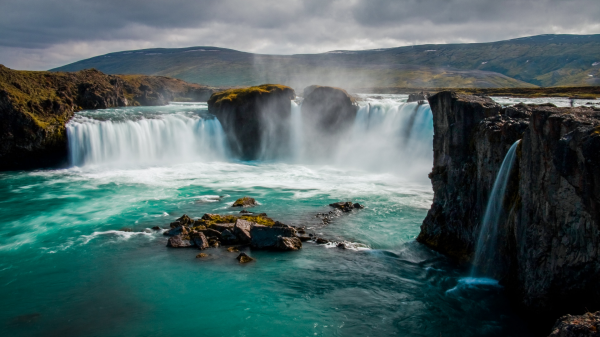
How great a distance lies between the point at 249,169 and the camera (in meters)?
49.5

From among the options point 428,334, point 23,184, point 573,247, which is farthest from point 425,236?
point 23,184

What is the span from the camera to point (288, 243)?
22.8 meters

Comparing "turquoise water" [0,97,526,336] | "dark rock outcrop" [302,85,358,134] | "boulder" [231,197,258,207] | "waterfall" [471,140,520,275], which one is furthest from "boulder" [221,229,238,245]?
"dark rock outcrop" [302,85,358,134]

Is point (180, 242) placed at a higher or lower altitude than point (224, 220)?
lower

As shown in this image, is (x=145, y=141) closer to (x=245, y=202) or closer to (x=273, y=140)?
(x=273, y=140)

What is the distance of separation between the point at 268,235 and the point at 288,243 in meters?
1.37

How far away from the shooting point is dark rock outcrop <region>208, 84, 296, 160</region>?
5744 centimetres

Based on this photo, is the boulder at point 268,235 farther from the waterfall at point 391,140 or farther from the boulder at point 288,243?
the waterfall at point 391,140

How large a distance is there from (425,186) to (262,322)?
1045 inches

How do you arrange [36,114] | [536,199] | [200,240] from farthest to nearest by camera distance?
[36,114] < [200,240] < [536,199]

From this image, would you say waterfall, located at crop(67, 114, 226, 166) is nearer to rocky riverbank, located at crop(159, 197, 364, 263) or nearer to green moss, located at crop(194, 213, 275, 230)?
green moss, located at crop(194, 213, 275, 230)

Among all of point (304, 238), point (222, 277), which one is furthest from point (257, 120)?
point (222, 277)

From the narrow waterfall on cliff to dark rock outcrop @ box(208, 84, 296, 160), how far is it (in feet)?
6.48

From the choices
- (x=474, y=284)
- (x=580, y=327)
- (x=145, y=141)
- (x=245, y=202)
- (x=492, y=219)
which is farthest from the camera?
(x=145, y=141)
